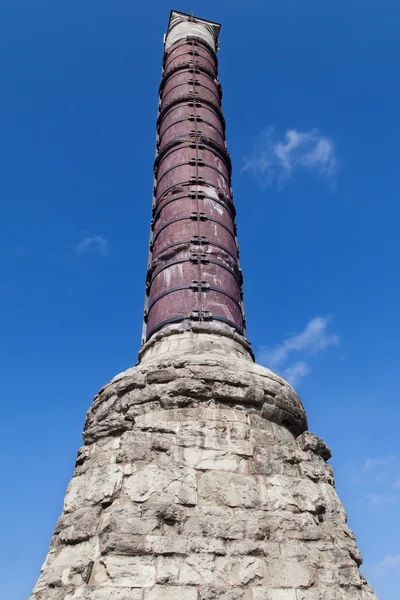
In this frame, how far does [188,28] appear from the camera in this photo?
994 centimetres

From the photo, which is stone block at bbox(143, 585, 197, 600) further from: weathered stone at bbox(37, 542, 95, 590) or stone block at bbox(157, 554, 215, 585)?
weathered stone at bbox(37, 542, 95, 590)

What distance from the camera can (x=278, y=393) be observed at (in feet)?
13.5

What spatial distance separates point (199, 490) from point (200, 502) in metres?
0.08

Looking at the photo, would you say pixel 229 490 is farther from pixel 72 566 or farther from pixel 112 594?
pixel 72 566

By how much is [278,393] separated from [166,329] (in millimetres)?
1408

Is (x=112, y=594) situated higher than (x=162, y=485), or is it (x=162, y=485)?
(x=162, y=485)

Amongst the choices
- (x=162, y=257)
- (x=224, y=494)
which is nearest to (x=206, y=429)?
(x=224, y=494)

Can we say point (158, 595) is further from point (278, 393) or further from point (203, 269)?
point (203, 269)

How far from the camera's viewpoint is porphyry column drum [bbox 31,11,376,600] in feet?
9.39

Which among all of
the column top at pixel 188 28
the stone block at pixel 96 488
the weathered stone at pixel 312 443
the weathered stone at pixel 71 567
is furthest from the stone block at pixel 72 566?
the column top at pixel 188 28

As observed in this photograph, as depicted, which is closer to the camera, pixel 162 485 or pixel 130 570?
pixel 130 570

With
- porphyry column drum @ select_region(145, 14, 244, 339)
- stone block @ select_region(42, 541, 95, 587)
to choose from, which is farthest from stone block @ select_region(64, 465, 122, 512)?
porphyry column drum @ select_region(145, 14, 244, 339)

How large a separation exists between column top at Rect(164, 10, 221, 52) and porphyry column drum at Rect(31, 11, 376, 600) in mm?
7090

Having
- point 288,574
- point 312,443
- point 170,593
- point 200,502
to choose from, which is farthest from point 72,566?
point 312,443
